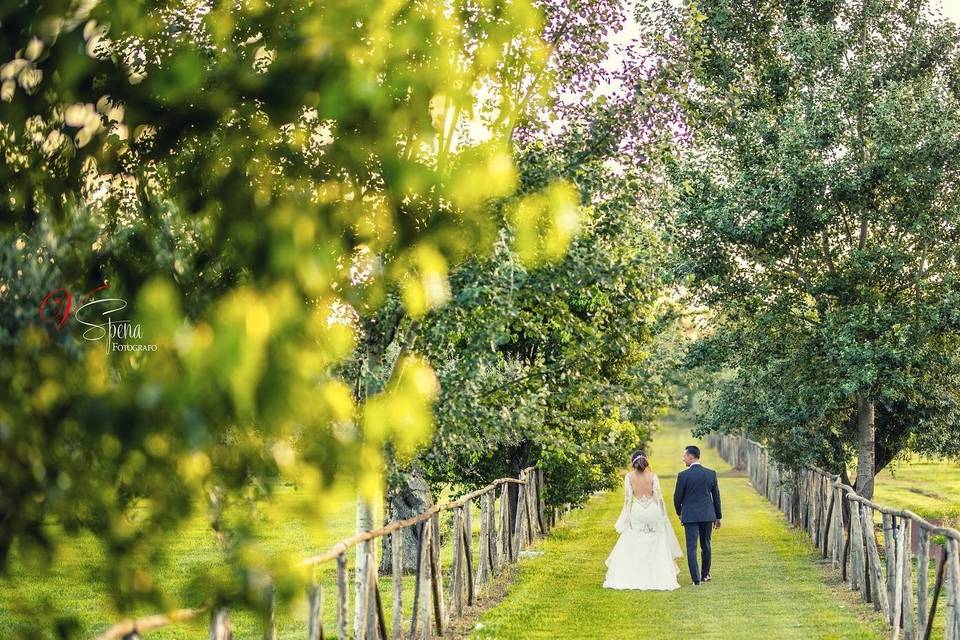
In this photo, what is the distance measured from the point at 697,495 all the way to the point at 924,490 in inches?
1297

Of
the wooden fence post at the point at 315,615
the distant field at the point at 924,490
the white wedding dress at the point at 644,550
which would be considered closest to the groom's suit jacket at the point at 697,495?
the white wedding dress at the point at 644,550

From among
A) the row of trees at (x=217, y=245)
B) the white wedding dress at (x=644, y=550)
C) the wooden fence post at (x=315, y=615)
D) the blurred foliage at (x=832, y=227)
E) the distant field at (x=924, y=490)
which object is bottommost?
the distant field at (x=924, y=490)

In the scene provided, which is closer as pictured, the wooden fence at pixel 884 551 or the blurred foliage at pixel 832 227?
the wooden fence at pixel 884 551

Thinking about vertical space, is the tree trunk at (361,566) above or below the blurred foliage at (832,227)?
below

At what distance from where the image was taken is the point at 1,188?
3961mm

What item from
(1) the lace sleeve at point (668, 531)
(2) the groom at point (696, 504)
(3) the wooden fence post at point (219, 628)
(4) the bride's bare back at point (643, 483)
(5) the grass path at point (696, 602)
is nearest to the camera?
(3) the wooden fence post at point (219, 628)

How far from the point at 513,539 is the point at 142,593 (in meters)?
19.5

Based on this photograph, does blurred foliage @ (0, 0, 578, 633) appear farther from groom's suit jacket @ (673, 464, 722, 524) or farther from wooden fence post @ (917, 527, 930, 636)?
groom's suit jacket @ (673, 464, 722, 524)

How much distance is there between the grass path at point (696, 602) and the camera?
14.1 meters

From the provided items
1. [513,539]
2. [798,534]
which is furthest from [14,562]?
[798,534]

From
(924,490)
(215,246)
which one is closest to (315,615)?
(215,246)

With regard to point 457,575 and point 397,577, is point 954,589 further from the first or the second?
point 457,575

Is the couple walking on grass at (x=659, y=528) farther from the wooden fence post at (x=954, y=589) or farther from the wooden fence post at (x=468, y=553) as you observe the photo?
the wooden fence post at (x=954, y=589)

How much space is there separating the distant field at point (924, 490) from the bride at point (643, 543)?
10668 mm
